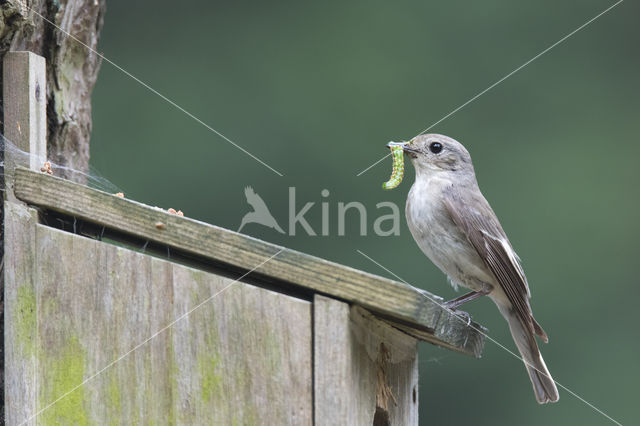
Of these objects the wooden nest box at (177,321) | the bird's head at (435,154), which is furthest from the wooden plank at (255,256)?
the bird's head at (435,154)

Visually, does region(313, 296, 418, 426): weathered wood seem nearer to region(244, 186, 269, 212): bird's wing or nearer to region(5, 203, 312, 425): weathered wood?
region(5, 203, 312, 425): weathered wood

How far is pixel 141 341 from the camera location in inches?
122

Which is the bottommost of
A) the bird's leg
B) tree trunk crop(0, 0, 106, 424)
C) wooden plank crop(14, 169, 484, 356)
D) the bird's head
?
wooden plank crop(14, 169, 484, 356)

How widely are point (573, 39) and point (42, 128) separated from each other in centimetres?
764

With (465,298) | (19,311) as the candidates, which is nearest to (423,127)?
(465,298)

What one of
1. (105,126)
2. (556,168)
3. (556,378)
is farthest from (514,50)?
(105,126)

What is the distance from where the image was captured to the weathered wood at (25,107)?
11.7ft

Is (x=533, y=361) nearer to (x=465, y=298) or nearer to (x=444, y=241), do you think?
(x=465, y=298)

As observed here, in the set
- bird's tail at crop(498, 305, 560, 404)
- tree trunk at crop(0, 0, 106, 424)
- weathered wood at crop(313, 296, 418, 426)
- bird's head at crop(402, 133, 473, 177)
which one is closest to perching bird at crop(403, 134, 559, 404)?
bird's tail at crop(498, 305, 560, 404)

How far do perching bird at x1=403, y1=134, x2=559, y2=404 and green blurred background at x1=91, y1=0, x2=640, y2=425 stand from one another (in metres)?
3.32

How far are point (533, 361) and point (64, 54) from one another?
2.45m

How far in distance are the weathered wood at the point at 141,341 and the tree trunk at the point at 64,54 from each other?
84 centimetres

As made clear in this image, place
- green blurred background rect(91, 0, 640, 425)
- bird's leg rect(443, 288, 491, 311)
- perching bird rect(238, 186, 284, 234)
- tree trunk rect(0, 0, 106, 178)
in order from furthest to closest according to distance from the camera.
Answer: green blurred background rect(91, 0, 640, 425), perching bird rect(238, 186, 284, 234), bird's leg rect(443, 288, 491, 311), tree trunk rect(0, 0, 106, 178)

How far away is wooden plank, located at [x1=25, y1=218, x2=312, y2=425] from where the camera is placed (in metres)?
3.00
